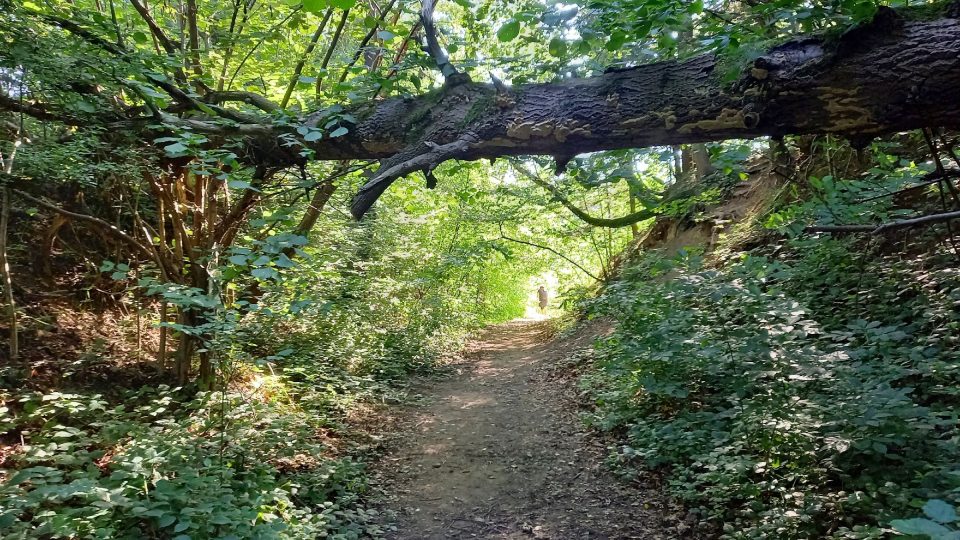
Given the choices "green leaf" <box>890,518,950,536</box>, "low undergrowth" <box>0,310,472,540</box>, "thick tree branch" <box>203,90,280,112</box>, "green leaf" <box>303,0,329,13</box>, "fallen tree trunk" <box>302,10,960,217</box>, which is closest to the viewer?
"green leaf" <box>890,518,950,536</box>

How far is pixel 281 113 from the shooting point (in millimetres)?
3262

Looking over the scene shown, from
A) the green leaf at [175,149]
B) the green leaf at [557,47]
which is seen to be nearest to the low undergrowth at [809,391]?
the green leaf at [557,47]

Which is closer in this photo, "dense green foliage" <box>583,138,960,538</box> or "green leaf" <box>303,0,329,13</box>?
"green leaf" <box>303,0,329,13</box>

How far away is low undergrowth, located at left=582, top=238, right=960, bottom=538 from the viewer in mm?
2617

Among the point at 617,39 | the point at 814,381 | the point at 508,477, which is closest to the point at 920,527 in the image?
the point at 814,381

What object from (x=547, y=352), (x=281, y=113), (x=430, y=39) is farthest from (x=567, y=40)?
(x=547, y=352)

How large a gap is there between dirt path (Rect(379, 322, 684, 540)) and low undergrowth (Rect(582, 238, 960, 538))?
44 cm

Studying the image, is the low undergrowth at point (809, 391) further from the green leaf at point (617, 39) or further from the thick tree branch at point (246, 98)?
the thick tree branch at point (246, 98)

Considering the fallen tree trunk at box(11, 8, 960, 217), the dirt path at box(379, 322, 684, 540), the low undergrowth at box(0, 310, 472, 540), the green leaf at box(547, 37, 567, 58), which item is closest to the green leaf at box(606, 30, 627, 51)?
the fallen tree trunk at box(11, 8, 960, 217)

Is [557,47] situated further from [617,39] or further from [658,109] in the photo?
[658,109]

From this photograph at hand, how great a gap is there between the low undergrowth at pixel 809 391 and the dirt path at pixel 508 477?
44 centimetres

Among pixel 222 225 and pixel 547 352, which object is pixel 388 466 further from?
pixel 547 352

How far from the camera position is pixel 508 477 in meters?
4.95

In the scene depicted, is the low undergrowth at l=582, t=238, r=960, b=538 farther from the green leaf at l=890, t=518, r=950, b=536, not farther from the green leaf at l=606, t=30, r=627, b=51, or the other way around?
the green leaf at l=606, t=30, r=627, b=51
